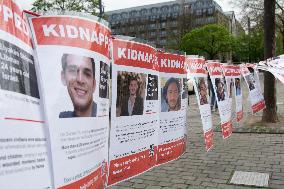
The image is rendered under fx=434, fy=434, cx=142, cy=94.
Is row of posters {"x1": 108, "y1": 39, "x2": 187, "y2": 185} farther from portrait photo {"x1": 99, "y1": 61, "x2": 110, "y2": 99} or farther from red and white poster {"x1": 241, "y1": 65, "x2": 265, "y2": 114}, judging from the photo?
red and white poster {"x1": 241, "y1": 65, "x2": 265, "y2": 114}

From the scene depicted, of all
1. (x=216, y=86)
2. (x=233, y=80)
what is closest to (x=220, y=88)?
(x=216, y=86)

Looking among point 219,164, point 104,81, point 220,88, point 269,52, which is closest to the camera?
point 104,81

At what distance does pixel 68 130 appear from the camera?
8.18 ft

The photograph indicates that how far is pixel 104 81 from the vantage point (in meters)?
2.90

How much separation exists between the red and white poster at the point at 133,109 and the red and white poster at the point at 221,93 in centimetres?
310

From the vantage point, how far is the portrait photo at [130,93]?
11.0 feet

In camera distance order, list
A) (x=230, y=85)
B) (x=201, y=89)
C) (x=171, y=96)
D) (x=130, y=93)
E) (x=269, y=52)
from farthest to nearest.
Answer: (x=269, y=52) < (x=230, y=85) < (x=201, y=89) < (x=171, y=96) < (x=130, y=93)

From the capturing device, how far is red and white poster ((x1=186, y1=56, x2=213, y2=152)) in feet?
18.9

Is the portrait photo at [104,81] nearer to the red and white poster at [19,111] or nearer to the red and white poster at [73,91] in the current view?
the red and white poster at [73,91]

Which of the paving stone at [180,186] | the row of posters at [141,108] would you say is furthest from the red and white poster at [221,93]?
the row of posters at [141,108]

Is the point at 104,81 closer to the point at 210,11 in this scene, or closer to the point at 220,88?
the point at 220,88

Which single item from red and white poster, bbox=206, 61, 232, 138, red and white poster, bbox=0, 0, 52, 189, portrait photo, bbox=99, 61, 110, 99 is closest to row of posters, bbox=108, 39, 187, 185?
portrait photo, bbox=99, 61, 110, 99

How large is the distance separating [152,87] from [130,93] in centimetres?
41

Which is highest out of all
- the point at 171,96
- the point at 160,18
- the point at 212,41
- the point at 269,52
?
the point at 160,18
